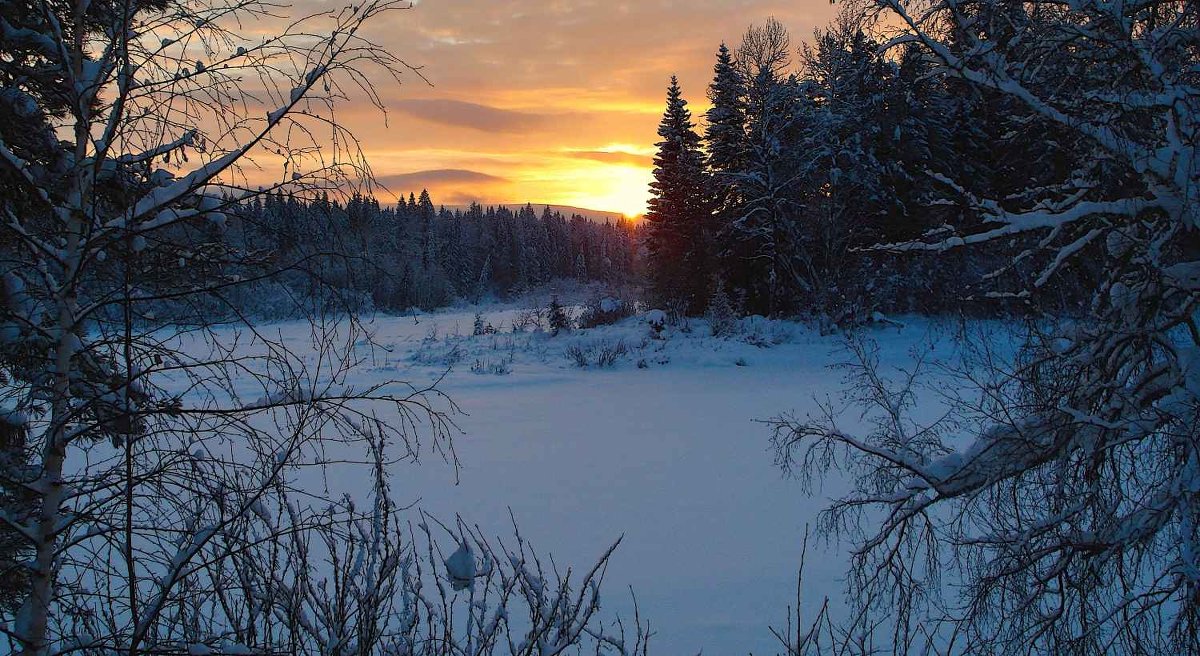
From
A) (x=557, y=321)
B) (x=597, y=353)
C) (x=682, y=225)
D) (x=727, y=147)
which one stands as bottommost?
(x=597, y=353)

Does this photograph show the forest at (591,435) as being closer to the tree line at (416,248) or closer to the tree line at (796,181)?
the tree line at (416,248)

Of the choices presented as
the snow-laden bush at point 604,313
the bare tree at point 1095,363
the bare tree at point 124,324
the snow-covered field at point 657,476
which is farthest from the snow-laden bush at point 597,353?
the bare tree at point 124,324

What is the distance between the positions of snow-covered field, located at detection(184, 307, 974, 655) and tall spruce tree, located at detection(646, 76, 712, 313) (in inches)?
304

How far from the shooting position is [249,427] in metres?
2.60

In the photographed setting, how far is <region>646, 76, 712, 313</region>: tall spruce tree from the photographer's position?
95.6 feet

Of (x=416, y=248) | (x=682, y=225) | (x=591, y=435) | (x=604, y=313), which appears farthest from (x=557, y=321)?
(x=416, y=248)

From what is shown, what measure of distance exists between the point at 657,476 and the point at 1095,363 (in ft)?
21.9

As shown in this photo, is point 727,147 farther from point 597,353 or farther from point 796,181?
point 597,353

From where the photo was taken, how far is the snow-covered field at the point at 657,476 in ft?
21.6

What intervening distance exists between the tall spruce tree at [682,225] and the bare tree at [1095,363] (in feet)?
77.4

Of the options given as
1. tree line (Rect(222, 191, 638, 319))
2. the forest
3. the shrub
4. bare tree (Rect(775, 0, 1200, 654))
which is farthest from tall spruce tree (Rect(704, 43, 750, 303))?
bare tree (Rect(775, 0, 1200, 654))

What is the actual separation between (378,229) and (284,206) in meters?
0.42

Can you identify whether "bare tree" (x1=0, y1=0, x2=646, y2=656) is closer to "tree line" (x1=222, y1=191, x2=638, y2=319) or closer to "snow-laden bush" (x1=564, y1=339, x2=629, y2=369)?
"tree line" (x1=222, y1=191, x2=638, y2=319)

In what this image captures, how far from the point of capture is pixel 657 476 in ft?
33.7
